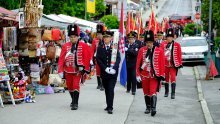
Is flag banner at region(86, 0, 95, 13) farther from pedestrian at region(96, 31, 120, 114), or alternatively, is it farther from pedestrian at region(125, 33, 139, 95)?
pedestrian at region(96, 31, 120, 114)

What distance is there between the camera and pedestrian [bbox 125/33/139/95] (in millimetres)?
15133

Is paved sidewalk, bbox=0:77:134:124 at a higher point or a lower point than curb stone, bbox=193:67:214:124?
higher

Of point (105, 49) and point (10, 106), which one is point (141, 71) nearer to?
point (105, 49)

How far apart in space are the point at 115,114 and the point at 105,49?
153cm

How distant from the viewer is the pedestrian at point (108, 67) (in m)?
11.5

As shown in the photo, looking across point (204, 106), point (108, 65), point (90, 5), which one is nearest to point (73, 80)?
point (108, 65)

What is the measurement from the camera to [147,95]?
11602mm

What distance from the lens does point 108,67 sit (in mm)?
11672

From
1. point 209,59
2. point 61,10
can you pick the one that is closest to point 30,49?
point 209,59

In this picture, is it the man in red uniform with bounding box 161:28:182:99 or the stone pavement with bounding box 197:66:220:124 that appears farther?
the man in red uniform with bounding box 161:28:182:99

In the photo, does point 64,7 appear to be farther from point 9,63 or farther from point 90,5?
point 9,63

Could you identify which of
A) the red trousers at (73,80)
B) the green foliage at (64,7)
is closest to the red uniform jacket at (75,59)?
the red trousers at (73,80)

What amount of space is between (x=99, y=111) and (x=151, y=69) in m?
1.58

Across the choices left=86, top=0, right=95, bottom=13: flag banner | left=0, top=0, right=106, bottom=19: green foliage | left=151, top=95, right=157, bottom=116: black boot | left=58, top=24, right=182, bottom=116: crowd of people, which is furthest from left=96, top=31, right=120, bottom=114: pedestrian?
left=86, top=0, right=95, bottom=13: flag banner
